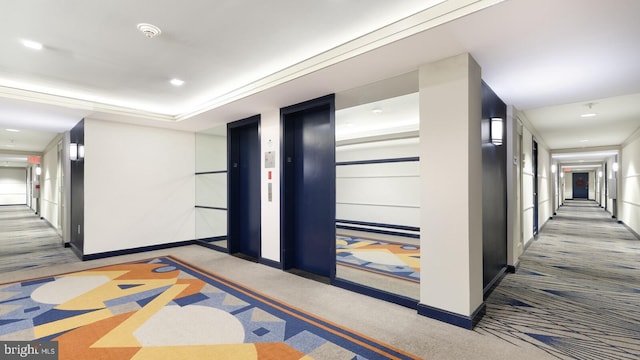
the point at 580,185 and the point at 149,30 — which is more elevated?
the point at 149,30

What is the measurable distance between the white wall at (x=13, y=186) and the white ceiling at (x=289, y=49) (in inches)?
794

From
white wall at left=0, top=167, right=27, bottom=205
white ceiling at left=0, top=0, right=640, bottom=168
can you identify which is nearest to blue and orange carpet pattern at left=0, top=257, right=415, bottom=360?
white ceiling at left=0, top=0, right=640, bottom=168

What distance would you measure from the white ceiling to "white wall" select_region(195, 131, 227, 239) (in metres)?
2.17

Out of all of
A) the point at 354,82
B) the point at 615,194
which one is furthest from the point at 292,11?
the point at 615,194

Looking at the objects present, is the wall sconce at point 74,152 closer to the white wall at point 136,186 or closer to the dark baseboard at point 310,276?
the white wall at point 136,186

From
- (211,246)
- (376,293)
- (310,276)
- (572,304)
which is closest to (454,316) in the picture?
(376,293)

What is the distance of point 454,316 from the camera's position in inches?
112

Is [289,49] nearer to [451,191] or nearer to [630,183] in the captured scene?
[451,191]

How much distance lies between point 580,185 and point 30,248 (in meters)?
37.4

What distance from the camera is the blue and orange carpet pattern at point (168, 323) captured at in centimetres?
241

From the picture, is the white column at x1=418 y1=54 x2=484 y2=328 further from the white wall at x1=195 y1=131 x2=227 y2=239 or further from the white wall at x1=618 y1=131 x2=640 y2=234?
the white wall at x1=618 y1=131 x2=640 y2=234

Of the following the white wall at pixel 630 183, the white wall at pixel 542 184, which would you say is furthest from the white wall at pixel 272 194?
the white wall at pixel 630 183

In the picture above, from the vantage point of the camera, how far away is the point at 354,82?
365cm

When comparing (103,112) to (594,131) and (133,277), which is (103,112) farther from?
(594,131)
